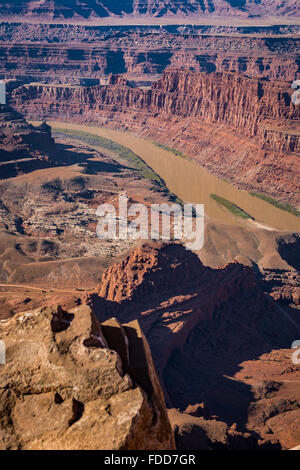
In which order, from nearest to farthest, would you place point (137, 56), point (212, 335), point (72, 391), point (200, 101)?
point (72, 391), point (212, 335), point (200, 101), point (137, 56)

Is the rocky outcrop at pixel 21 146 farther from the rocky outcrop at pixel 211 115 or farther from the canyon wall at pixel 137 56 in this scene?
the canyon wall at pixel 137 56

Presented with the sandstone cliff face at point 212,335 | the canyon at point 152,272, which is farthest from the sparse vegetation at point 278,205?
the sandstone cliff face at point 212,335

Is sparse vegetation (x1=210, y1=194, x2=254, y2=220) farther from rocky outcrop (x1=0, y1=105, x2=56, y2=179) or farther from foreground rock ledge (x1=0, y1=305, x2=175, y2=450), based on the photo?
foreground rock ledge (x1=0, y1=305, x2=175, y2=450)

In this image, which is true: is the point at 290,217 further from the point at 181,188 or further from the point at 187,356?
the point at 187,356

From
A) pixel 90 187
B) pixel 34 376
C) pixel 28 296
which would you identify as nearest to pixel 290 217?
pixel 90 187

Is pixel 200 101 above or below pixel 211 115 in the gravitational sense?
above

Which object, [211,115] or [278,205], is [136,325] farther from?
[211,115]

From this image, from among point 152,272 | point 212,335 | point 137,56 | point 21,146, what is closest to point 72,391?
point 152,272

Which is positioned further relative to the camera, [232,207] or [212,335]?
[232,207]
